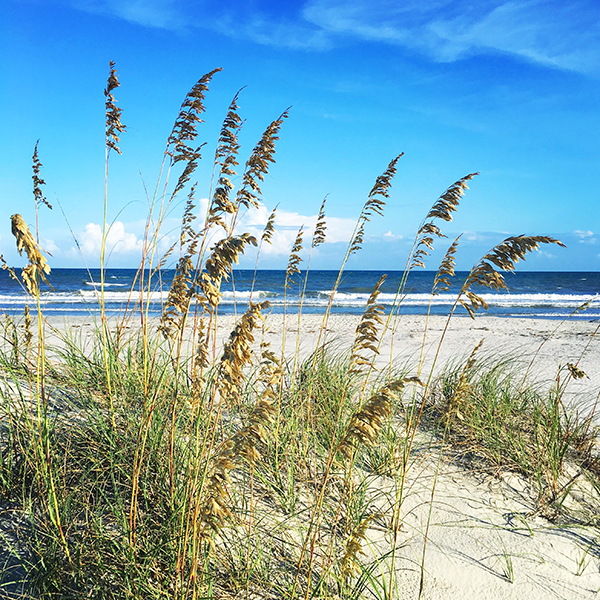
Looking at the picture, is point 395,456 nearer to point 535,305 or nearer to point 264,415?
point 264,415

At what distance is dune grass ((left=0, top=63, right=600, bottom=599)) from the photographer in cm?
177

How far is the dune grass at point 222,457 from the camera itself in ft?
5.80

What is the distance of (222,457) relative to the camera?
146cm

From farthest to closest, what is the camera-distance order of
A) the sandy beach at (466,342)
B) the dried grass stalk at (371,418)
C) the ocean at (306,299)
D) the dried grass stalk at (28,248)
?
1. the ocean at (306,299)
2. the sandy beach at (466,342)
3. the dried grass stalk at (28,248)
4. the dried grass stalk at (371,418)

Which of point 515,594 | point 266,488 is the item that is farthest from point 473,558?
point 266,488

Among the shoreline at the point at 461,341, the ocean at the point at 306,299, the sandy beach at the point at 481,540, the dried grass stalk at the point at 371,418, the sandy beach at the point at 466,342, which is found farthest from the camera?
the ocean at the point at 306,299

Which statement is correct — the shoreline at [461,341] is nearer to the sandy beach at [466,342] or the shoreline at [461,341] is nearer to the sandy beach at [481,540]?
the sandy beach at [466,342]

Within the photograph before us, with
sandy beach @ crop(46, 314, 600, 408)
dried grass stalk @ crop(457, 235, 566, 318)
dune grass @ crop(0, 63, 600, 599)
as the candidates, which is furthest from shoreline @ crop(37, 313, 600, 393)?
dried grass stalk @ crop(457, 235, 566, 318)

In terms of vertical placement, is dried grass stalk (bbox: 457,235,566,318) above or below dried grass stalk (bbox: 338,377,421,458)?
above

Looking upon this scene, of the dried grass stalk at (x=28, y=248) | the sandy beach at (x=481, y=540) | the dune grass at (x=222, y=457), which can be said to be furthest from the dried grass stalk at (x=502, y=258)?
the dried grass stalk at (x=28, y=248)

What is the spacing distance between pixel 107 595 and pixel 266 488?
1.19 metres

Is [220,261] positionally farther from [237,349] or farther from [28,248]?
[28,248]

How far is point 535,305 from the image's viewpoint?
1040 inches

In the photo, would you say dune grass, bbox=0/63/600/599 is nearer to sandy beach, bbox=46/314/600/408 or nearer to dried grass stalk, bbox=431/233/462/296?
dried grass stalk, bbox=431/233/462/296
